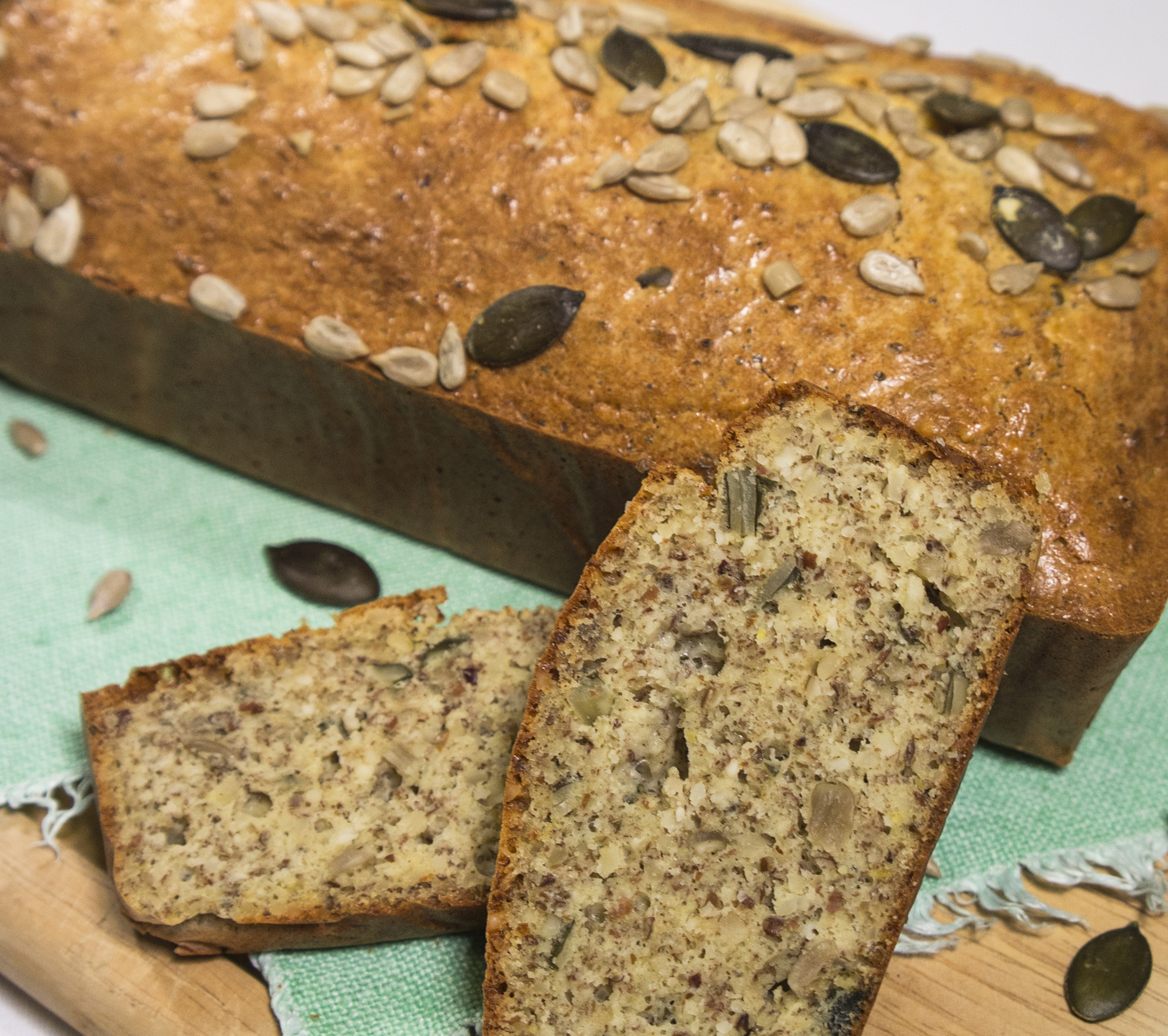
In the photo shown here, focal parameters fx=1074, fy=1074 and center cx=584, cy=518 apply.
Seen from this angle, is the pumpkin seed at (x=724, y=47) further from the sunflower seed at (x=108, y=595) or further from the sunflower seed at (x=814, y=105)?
the sunflower seed at (x=108, y=595)

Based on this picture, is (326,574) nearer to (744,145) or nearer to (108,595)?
(108,595)

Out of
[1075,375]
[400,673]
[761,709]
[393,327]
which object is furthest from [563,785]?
[1075,375]

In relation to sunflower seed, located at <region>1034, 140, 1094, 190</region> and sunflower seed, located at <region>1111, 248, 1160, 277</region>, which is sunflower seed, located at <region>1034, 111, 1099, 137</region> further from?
sunflower seed, located at <region>1111, 248, 1160, 277</region>

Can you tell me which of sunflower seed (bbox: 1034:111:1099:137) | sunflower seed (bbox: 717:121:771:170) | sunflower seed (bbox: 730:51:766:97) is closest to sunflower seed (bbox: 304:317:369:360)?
sunflower seed (bbox: 717:121:771:170)

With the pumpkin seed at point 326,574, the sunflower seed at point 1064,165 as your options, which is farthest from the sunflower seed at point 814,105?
the pumpkin seed at point 326,574

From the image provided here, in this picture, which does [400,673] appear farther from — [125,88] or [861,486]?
[125,88]

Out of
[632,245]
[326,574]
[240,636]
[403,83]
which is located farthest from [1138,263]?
[240,636]
